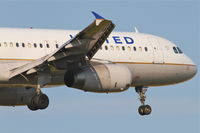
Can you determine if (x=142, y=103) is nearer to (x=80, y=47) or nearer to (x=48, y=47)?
(x=48, y=47)

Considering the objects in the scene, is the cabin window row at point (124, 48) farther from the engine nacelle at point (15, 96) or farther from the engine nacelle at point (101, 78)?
the engine nacelle at point (15, 96)

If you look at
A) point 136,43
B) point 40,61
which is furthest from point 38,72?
point 136,43

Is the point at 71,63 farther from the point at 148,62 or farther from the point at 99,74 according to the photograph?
the point at 148,62

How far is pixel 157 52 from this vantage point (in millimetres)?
44375

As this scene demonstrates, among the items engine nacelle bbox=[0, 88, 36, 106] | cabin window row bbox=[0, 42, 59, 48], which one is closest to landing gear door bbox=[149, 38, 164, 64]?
cabin window row bbox=[0, 42, 59, 48]

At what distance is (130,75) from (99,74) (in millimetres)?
1961

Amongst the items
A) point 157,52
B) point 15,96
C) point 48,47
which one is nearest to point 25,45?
point 48,47

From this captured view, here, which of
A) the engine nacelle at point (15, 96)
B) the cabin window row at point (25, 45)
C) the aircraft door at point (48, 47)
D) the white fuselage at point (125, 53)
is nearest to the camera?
the cabin window row at point (25, 45)

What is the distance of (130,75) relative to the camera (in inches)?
1566

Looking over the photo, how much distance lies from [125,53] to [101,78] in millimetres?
4695

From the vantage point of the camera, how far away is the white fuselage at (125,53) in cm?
3906

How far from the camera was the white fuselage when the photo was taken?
128 feet

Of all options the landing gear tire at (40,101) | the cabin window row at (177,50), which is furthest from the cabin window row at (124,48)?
the landing gear tire at (40,101)

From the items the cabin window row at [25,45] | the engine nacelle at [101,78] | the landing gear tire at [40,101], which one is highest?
the cabin window row at [25,45]
